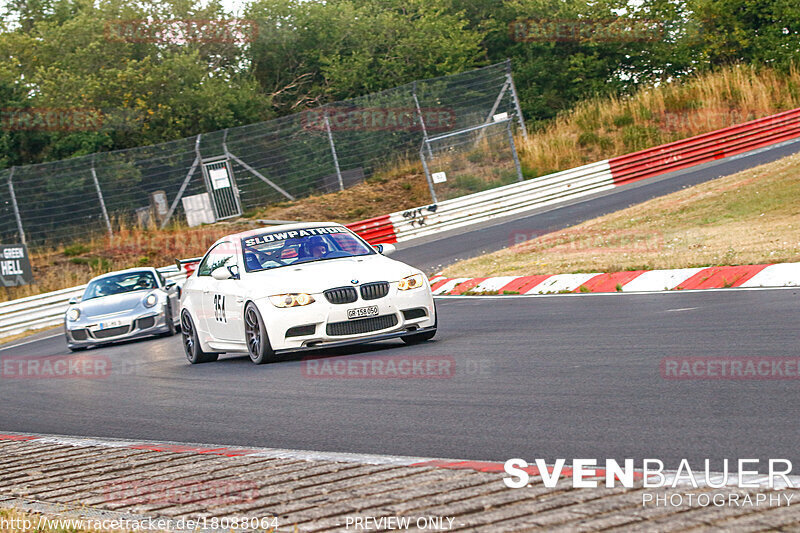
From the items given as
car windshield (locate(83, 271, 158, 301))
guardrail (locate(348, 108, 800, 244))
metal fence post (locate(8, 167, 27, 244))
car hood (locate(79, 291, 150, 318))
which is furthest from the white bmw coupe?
metal fence post (locate(8, 167, 27, 244))

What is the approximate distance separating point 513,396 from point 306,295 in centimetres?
351

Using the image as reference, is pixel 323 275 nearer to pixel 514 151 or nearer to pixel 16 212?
pixel 16 212

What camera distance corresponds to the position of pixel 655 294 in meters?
12.5

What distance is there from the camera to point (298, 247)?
37.5 feet

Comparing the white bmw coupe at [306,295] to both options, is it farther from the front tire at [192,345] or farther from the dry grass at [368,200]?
the dry grass at [368,200]

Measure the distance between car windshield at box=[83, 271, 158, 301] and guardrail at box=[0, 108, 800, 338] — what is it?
27.1ft

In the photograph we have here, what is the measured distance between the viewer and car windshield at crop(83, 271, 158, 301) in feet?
59.7

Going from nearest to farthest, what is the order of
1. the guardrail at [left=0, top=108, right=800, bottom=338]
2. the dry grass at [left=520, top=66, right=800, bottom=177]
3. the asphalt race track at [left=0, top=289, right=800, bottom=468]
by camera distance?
1. the asphalt race track at [left=0, top=289, right=800, bottom=468]
2. the guardrail at [left=0, top=108, right=800, bottom=338]
3. the dry grass at [left=520, top=66, right=800, bottom=177]

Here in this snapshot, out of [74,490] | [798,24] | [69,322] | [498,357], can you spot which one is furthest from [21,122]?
[74,490]

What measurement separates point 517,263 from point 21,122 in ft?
90.7

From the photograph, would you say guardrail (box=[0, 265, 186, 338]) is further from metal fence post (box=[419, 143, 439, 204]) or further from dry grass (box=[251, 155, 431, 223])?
metal fence post (box=[419, 143, 439, 204])

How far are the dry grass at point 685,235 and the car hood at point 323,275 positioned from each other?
5050mm

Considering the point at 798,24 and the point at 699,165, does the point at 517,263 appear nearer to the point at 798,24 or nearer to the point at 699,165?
the point at 699,165

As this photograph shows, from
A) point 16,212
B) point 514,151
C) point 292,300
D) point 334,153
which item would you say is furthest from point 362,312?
point 334,153
